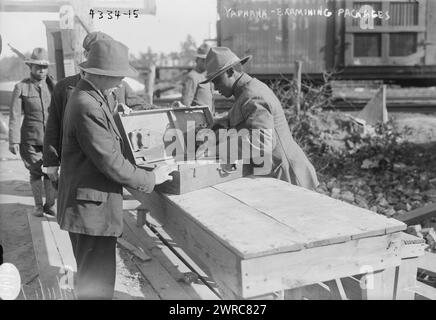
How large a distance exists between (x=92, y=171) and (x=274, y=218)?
100 centimetres

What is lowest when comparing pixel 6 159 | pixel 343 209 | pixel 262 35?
pixel 6 159

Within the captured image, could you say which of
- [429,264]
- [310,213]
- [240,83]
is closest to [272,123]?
[240,83]

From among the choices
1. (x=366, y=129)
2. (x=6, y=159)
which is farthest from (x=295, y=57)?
(x=6, y=159)

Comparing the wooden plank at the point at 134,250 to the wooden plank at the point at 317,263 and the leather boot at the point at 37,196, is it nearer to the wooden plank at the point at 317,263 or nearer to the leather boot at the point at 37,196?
the leather boot at the point at 37,196

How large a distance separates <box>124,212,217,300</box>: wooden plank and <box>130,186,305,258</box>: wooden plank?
57 centimetres

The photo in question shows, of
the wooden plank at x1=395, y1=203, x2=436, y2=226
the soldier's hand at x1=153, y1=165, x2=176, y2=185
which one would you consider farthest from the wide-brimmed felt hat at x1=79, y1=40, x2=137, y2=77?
the wooden plank at x1=395, y1=203, x2=436, y2=226

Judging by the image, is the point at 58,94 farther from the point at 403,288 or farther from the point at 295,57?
the point at 295,57

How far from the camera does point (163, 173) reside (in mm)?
3156

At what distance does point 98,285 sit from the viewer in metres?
2.96

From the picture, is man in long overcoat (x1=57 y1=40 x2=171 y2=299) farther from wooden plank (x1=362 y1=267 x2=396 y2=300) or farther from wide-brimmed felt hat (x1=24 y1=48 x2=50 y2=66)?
wide-brimmed felt hat (x1=24 y1=48 x2=50 y2=66)

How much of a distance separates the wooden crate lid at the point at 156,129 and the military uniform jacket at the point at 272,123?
1.01 ft

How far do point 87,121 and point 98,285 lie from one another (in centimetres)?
94

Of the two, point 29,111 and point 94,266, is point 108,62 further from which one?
point 29,111
